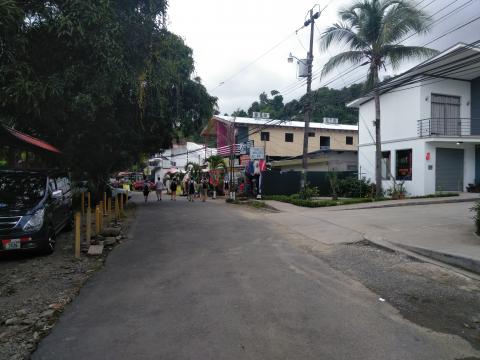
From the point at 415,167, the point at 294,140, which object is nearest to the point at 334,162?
the point at 294,140

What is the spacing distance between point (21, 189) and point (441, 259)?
8.91m

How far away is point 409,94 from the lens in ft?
77.1

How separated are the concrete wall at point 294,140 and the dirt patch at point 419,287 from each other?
29.5 meters

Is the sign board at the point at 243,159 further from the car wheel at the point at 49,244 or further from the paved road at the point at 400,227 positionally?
the car wheel at the point at 49,244

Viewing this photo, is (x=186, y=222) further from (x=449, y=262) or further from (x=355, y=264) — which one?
(x=449, y=262)

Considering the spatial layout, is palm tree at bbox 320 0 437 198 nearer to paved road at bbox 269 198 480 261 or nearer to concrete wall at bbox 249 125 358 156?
paved road at bbox 269 198 480 261

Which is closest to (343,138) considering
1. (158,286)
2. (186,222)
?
(186,222)

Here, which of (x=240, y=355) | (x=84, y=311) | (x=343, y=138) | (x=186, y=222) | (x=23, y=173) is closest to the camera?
(x=240, y=355)

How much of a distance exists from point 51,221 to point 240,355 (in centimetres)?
648

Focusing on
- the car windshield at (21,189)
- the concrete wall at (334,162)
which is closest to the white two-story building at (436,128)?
the concrete wall at (334,162)

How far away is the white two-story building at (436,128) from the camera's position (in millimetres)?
22125

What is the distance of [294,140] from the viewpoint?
128ft

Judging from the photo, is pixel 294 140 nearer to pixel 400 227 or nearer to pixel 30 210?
pixel 400 227

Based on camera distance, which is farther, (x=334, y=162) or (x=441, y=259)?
(x=334, y=162)
